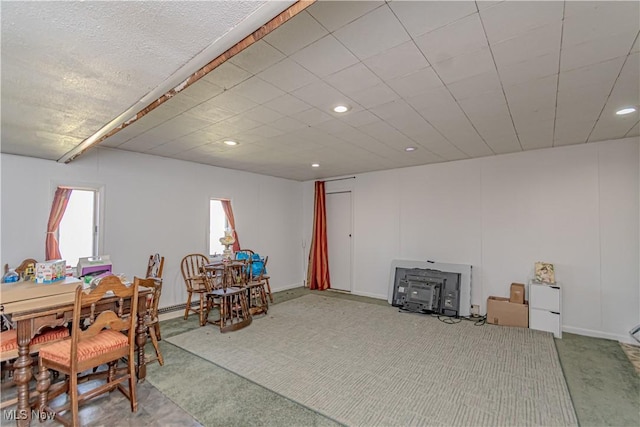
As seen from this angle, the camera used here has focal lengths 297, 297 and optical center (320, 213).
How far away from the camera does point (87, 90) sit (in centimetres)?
178

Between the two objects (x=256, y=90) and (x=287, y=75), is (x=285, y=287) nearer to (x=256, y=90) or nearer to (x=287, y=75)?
(x=256, y=90)

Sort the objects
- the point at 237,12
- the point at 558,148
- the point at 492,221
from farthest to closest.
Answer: the point at 492,221 → the point at 558,148 → the point at 237,12

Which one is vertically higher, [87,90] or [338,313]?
[87,90]

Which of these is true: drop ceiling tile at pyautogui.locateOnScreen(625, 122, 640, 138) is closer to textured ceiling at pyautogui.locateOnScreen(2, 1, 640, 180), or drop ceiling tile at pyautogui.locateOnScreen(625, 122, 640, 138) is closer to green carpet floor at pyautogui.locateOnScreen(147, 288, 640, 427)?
textured ceiling at pyautogui.locateOnScreen(2, 1, 640, 180)

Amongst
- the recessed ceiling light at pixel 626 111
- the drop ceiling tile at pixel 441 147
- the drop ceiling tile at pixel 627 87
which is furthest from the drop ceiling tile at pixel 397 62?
the recessed ceiling light at pixel 626 111

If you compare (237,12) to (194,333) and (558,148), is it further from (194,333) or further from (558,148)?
(558,148)

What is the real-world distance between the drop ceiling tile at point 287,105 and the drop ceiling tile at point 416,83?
0.79m

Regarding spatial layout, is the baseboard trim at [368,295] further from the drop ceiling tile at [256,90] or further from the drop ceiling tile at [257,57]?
the drop ceiling tile at [257,57]

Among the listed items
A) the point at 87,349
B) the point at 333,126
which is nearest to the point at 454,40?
the point at 333,126

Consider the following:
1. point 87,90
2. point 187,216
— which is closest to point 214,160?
point 187,216

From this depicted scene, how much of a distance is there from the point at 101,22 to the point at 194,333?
3608 millimetres

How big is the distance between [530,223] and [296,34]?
4342mm

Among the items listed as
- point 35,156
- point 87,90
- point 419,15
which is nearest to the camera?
point 419,15

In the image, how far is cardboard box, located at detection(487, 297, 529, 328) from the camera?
4.04m
